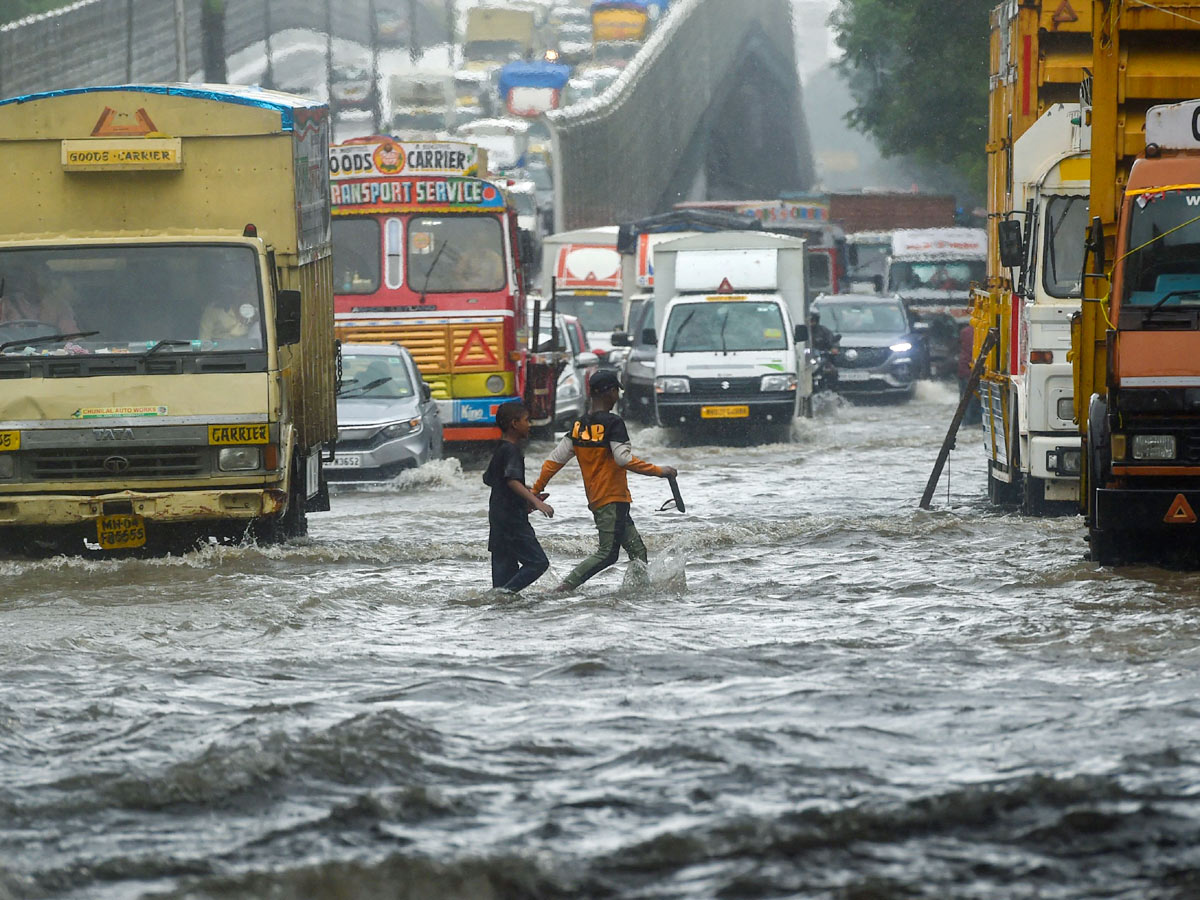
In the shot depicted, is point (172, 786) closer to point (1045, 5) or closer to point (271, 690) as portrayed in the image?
point (271, 690)

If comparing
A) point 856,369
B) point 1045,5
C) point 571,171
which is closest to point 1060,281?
point 1045,5

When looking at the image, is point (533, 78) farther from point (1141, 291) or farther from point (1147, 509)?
point (1147, 509)

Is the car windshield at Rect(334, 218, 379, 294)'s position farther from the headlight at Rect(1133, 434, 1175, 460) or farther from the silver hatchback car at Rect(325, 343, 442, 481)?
the headlight at Rect(1133, 434, 1175, 460)

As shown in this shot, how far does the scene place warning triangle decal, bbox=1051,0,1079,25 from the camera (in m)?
15.0

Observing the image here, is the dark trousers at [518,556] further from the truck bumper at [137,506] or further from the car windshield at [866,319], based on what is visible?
the car windshield at [866,319]

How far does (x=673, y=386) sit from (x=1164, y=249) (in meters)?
13.2

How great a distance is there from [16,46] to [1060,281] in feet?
135

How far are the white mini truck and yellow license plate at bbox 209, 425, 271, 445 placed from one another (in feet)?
39.4

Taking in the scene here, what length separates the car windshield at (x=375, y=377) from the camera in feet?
62.7

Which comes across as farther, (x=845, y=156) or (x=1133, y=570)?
(x=845, y=156)

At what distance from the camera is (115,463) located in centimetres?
1236

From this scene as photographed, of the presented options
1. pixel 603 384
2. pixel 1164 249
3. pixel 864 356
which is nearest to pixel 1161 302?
pixel 1164 249

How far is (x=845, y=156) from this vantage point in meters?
142

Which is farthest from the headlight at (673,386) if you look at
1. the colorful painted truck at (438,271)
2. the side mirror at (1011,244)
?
the side mirror at (1011,244)
